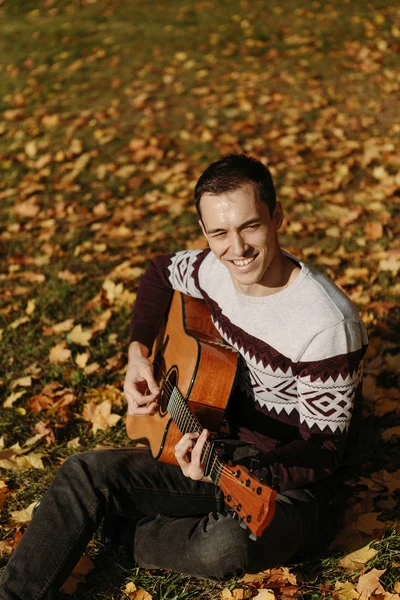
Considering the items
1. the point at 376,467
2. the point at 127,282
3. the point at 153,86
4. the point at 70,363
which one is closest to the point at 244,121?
the point at 153,86

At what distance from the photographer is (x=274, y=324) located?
2506 mm

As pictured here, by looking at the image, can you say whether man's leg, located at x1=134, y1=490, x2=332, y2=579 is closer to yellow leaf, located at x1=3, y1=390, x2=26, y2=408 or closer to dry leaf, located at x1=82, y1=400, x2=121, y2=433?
dry leaf, located at x1=82, y1=400, x2=121, y2=433

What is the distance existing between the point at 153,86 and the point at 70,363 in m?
4.88

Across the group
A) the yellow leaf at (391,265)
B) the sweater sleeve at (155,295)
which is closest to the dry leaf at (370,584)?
the sweater sleeve at (155,295)

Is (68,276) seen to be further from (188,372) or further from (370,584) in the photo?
(370,584)

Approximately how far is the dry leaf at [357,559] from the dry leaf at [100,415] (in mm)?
1418

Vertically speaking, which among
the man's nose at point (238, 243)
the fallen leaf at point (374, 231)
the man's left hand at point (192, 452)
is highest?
the man's nose at point (238, 243)

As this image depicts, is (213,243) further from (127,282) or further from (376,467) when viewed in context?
(127,282)

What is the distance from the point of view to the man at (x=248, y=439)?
2.38 meters

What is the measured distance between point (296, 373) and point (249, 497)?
0.51 m

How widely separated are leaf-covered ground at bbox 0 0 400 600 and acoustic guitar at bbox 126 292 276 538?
21.7 inches

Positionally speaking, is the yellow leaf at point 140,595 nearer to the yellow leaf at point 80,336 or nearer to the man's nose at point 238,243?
the man's nose at point 238,243

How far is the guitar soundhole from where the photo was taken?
9.53ft

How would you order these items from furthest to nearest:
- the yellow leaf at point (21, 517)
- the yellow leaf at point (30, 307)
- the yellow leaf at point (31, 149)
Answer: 1. the yellow leaf at point (31, 149)
2. the yellow leaf at point (30, 307)
3. the yellow leaf at point (21, 517)
